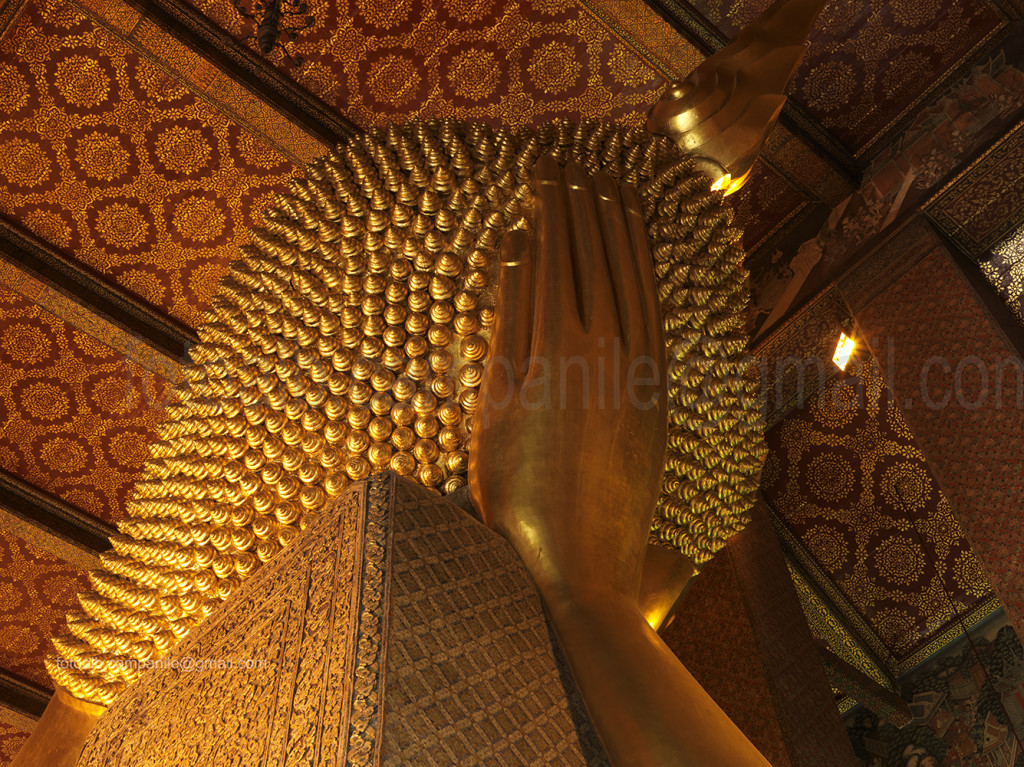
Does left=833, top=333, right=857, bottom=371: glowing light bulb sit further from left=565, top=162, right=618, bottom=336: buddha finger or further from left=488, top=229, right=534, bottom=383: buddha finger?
left=488, top=229, right=534, bottom=383: buddha finger

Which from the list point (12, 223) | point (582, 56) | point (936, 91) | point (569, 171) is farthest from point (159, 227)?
point (936, 91)

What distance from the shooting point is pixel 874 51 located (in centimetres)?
352

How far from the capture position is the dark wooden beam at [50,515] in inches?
140

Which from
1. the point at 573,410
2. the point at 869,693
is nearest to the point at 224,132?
the point at 573,410

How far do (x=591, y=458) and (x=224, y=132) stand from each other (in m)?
2.68

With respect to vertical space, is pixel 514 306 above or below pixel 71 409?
below

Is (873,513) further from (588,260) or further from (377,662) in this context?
(377,662)

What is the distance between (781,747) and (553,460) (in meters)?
1.77

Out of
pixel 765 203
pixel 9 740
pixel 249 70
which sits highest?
pixel 249 70

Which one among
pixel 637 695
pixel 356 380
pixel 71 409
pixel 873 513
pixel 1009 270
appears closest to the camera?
pixel 637 695

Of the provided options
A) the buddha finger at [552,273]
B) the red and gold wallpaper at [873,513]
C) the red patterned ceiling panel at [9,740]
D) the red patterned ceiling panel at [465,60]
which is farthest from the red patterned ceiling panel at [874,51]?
the red patterned ceiling panel at [9,740]

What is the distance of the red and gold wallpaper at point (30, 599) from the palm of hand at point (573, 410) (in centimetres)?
314

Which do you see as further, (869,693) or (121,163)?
(869,693)

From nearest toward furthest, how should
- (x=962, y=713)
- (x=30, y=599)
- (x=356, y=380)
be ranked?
(x=356, y=380), (x=30, y=599), (x=962, y=713)
